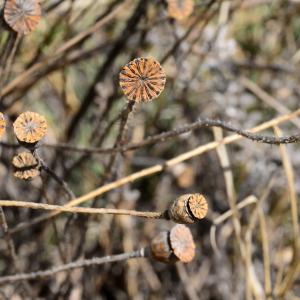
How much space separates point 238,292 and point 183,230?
542 millimetres

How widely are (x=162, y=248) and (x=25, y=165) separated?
232mm

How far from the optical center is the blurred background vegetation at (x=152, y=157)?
3.86 feet

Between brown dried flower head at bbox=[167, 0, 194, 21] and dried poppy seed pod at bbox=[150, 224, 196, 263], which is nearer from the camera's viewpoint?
dried poppy seed pod at bbox=[150, 224, 196, 263]

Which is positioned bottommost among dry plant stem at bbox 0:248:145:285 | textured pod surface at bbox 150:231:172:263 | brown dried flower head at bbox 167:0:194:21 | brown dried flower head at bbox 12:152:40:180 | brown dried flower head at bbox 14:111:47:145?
dry plant stem at bbox 0:248:145:285

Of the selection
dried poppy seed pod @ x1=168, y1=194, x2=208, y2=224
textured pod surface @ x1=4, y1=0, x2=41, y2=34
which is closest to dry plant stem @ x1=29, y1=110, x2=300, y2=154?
dried poppy seed pod @ x1=168, y1=194, x2=208, y2=224

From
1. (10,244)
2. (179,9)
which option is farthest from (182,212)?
(179,9)

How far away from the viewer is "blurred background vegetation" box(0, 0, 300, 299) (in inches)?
46.4

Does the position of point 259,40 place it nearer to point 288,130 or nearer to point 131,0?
point 288,130

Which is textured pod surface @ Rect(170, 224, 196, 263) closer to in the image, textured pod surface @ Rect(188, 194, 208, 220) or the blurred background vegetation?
textured pod surface @ Rect(188, 194, 208, 220)

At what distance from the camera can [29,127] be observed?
674 millimetres

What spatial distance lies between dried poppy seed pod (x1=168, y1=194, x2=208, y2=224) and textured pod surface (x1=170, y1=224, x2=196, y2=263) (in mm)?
100

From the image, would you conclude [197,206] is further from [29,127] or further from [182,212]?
[29,127]

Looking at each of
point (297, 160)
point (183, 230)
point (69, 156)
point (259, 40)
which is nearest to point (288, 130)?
point (297, 160)

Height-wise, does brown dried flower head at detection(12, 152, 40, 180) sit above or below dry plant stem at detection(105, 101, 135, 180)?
below
